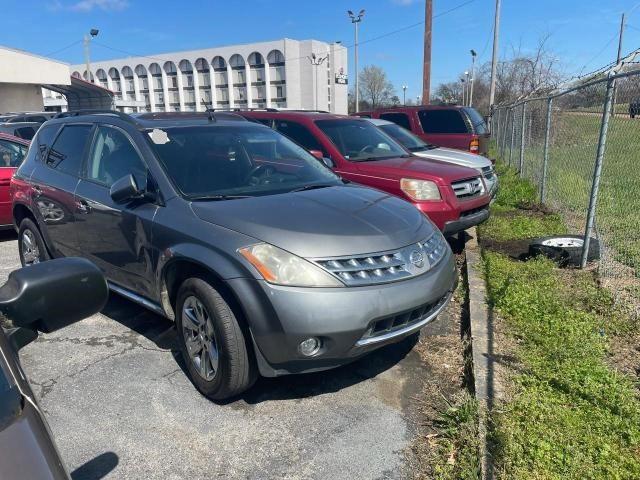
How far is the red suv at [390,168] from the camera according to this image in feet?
18.4

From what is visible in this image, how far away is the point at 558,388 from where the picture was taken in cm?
306

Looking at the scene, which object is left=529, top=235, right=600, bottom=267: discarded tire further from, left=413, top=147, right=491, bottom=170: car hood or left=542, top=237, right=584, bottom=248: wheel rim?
left=413, top=147, right=491, bottom=170: car hood

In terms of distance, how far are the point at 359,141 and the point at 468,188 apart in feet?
5.62

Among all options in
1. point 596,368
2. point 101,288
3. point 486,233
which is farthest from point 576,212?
point 101,288

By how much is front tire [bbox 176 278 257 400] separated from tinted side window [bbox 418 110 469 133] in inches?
358

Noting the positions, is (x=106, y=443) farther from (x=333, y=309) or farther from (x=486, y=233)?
(x=486, y=233)

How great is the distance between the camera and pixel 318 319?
270 centimetres

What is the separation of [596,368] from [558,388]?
1.18ft

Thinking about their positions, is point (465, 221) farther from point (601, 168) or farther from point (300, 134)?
point (300, 134)

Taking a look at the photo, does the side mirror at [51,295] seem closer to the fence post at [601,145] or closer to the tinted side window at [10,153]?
the fence post at [601,145]

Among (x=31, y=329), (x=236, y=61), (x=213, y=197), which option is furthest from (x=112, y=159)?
(x=236, y=61)

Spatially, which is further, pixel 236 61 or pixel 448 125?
pixel 236 61

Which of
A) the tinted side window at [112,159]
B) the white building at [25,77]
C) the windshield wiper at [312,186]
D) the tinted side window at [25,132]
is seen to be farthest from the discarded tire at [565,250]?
the white building at [25,77]

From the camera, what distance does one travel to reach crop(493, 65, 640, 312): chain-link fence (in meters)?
4.86
